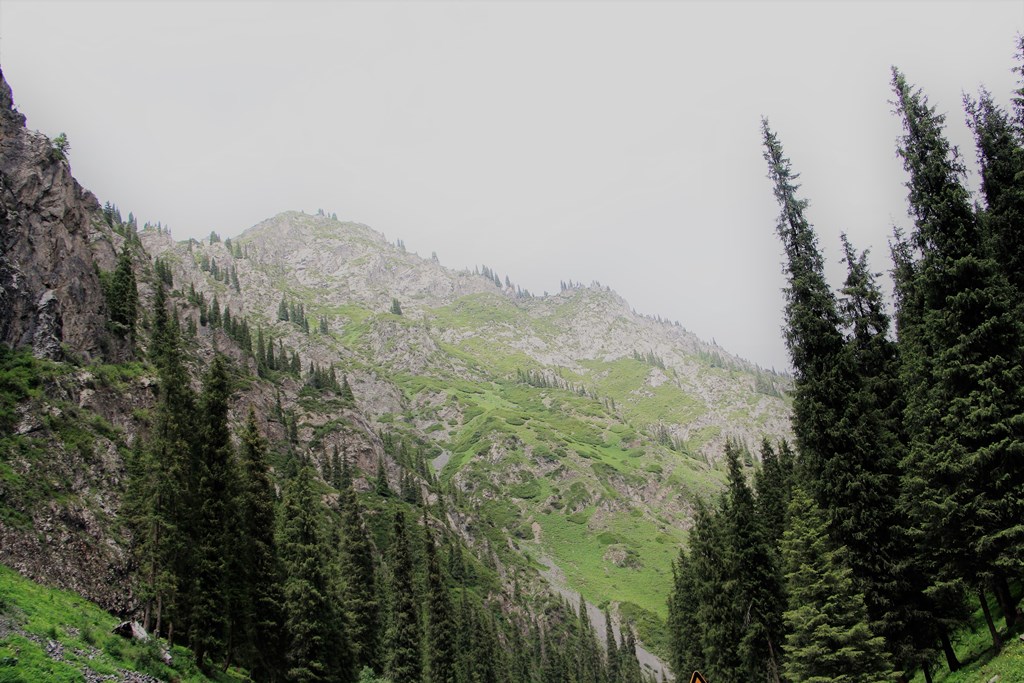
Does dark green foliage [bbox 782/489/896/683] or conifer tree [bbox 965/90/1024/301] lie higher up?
conifer tree [bbox 965/90/1024/301]

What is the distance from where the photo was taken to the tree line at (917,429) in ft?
73.3

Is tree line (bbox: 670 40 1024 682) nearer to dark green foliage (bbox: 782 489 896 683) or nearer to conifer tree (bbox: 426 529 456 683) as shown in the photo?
dark green foliage (bbox: 782 489 896 683)

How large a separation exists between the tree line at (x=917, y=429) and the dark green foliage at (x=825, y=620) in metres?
0.09

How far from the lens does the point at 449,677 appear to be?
51.6 metres

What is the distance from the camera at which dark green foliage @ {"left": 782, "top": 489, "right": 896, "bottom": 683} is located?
25031 millimetres

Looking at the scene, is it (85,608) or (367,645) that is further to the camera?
(367,645)

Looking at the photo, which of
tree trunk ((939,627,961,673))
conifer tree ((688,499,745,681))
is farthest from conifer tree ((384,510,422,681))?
tree trunk ((939,627,961,673))

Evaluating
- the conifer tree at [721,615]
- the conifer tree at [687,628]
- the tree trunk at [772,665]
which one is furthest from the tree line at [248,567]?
the tree trunk at [772,665]

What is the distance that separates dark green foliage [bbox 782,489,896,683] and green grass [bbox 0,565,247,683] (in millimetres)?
30000

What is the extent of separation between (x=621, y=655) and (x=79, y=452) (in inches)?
5068

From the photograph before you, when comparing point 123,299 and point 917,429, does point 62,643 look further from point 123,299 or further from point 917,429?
point 123,299

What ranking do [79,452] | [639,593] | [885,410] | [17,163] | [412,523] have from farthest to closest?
[639,593] < [412,523] < [17,163] < [79,452] < [885,410]

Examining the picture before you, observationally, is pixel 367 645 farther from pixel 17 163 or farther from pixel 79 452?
pixel 17 163

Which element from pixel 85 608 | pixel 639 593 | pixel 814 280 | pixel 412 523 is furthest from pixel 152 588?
pixel 639 593
